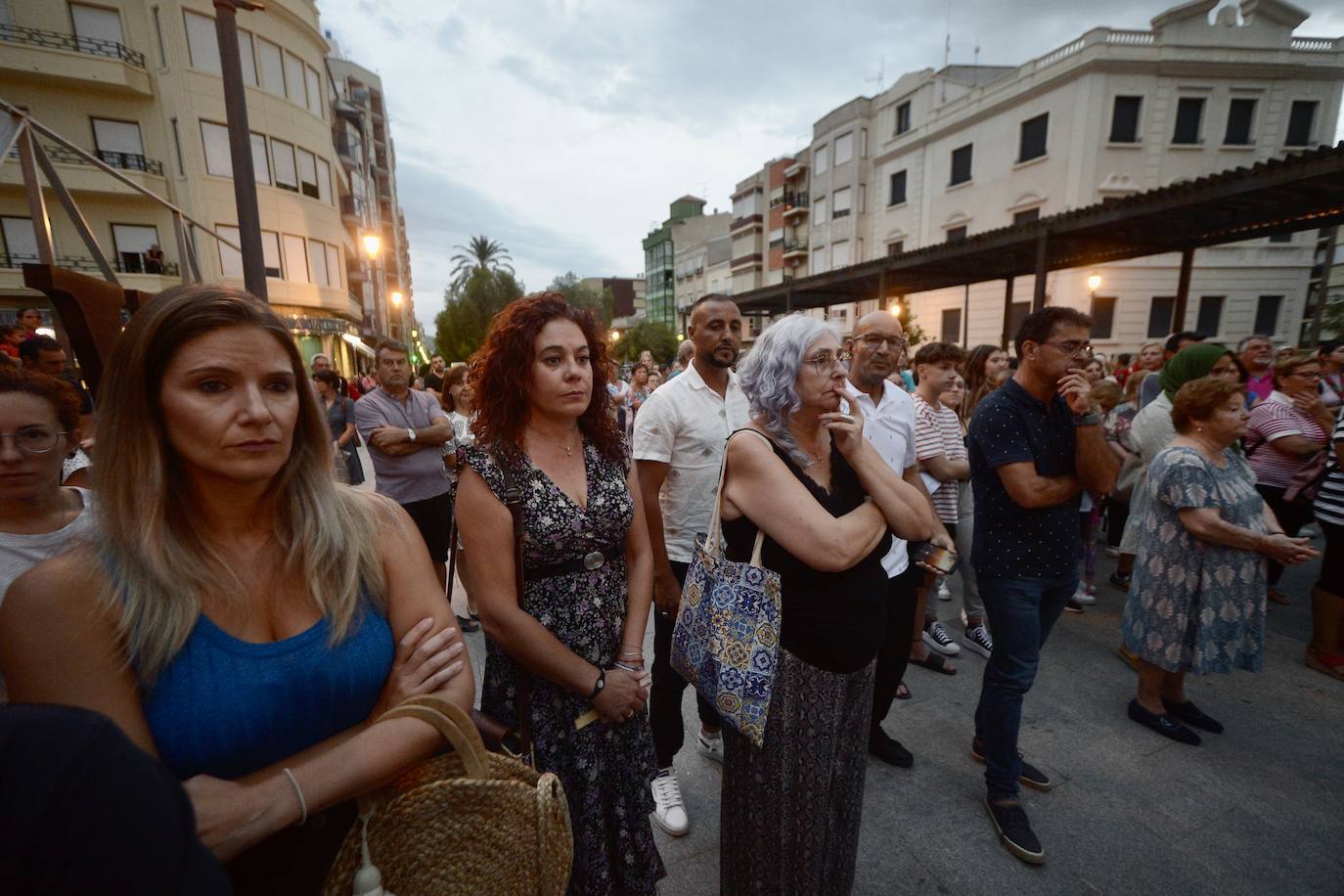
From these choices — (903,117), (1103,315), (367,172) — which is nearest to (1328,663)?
(1103,315)

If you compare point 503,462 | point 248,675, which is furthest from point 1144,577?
point 248,675

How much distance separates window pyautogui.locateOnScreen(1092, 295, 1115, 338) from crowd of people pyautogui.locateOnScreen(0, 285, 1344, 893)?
21.5 meters

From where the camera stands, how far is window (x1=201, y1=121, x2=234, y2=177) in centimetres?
1825

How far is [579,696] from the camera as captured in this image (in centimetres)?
185

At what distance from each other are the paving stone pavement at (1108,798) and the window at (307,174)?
2542 cm

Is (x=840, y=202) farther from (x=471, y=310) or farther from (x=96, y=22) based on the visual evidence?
(x=96, y=22)

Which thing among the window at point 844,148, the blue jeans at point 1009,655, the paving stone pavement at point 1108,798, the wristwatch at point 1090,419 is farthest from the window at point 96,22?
the window at point 844,148

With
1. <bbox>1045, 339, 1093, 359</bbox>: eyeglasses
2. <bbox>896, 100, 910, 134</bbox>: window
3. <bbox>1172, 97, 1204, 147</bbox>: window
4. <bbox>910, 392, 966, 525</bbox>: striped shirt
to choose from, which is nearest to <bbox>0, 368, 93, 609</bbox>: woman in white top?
<bbox>1045, 339, 1093, 359</bbox>: eyeglasses

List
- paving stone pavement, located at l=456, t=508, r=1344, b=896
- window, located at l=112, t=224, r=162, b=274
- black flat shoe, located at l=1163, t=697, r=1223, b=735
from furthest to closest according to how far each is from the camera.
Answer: window, located at l=112, t=224, r=162, b=274, black flat shoe, located at l=1163, t=697, r=1223, b=735, paving stone pavement, located at l=456, t=508, r=1344, b=896

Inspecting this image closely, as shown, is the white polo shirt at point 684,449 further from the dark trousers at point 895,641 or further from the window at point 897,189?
the window at point 897,189

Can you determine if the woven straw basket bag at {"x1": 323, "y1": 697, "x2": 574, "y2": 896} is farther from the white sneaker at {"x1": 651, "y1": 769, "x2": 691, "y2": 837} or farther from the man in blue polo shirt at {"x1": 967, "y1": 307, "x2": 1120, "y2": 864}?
the man in blue polo shirt at {"x1": 967, "y1": 307, "x2": 1120, "y2": 864}

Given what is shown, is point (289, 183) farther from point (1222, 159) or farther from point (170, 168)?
point (1222, 159)

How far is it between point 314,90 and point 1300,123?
38223 mm

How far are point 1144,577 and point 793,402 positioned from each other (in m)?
Answer: 2.87
